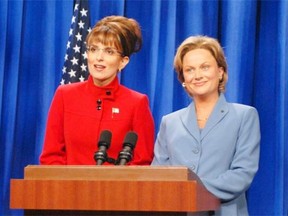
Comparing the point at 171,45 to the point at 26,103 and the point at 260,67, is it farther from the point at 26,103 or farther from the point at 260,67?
the point at 26,103

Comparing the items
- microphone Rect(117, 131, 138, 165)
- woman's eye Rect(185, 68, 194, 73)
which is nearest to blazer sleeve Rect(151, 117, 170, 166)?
woman's eye Rect(185, 68, 194, 73)

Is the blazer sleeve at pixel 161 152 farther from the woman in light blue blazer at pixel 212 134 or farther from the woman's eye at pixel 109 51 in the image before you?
the woman's eye at pixel 109 51

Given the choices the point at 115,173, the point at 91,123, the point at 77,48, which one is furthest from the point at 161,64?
the point at 115,173

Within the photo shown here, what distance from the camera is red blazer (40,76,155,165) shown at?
2896mm

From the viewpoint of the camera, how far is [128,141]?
2.30m

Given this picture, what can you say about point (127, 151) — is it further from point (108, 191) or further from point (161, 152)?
point (161, 152)

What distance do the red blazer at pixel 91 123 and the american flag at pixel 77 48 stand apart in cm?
129

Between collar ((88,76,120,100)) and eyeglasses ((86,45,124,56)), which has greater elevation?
eyeglasses ((86,45,124,56))

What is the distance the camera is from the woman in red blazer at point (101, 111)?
291 cm

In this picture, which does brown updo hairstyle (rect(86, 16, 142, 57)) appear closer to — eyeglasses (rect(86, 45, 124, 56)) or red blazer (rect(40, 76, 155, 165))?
eyeglasses (rect(86, 45, 124, 56))

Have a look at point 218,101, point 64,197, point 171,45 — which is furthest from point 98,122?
point 171,45

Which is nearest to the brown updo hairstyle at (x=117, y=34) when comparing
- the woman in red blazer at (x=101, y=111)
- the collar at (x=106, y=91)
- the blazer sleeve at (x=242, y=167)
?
the woman in red blazer at (x=101, y=111)

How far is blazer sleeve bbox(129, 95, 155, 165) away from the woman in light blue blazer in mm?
89

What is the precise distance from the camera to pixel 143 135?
9.73 feet
